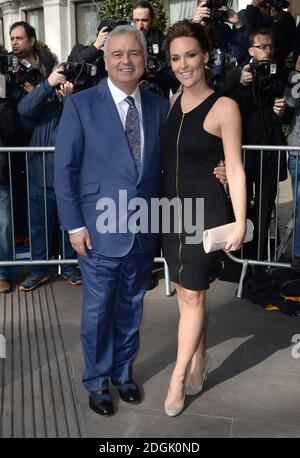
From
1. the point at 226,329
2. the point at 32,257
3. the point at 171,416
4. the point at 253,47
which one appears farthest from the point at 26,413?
the point at 253,47

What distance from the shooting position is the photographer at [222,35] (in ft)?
15.7

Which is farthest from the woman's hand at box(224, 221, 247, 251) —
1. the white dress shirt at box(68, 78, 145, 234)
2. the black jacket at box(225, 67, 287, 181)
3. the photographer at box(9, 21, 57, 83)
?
the photographer at box(9, 21, 57, 83)

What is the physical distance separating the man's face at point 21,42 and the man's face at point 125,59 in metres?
2.48

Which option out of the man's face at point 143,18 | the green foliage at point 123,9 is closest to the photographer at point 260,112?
the man's face at point 143,18

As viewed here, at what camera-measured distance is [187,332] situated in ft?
9.26

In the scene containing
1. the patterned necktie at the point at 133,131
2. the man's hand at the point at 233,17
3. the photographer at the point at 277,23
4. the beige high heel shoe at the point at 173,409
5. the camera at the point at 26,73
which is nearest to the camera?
the patterned necktie at the point at 133,131

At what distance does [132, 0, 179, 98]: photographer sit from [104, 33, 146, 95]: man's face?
6.59 ft

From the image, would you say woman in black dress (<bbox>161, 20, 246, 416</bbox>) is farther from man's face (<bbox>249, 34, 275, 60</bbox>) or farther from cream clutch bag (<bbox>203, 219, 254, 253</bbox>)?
man's face (<bbox>249, 34, 275, 60</bbox>)

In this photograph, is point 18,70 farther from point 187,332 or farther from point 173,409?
point 173,409

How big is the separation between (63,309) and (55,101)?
5.86ft

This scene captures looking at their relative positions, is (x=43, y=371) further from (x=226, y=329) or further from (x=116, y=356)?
(x=226, y=329)

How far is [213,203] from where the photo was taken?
271cm

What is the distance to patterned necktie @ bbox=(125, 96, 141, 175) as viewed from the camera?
2.73 metres
